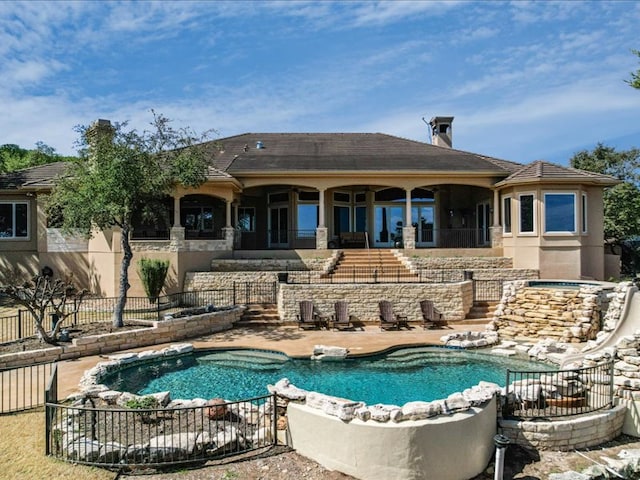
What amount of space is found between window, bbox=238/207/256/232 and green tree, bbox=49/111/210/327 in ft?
33.2

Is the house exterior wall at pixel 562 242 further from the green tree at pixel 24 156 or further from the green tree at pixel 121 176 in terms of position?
the green tree at pixel 24 156

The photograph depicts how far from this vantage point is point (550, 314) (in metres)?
14.9

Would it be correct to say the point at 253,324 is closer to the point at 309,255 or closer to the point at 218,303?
the point at 218,303

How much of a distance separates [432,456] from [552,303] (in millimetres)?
10579

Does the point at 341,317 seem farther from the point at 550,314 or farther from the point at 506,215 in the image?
the point at 506,215

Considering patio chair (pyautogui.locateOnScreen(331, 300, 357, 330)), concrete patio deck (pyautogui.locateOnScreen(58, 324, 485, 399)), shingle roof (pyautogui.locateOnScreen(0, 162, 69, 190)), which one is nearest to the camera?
concrete patio deck (pyautogui.locateOnScreen(58, 324, 485, 399))

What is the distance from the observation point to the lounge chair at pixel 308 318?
15930 millimetres

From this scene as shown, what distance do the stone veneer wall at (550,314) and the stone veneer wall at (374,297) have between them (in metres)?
1.65

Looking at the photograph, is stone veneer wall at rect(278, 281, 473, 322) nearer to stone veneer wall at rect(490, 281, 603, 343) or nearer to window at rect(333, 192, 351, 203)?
stone veneer wall at rect(490, 281, 603, 343)

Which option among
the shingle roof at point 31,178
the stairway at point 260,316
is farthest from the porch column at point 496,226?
the shingle roof at point 31,178

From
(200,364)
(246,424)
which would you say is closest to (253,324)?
(200,364)

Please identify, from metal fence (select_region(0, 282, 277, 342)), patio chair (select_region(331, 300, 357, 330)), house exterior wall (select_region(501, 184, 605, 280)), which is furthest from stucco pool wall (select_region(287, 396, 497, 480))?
house exterior wall (select_region(501, 184, 605, 280))

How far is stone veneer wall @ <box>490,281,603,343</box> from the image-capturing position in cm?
1398

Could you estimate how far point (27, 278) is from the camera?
21078 mm
